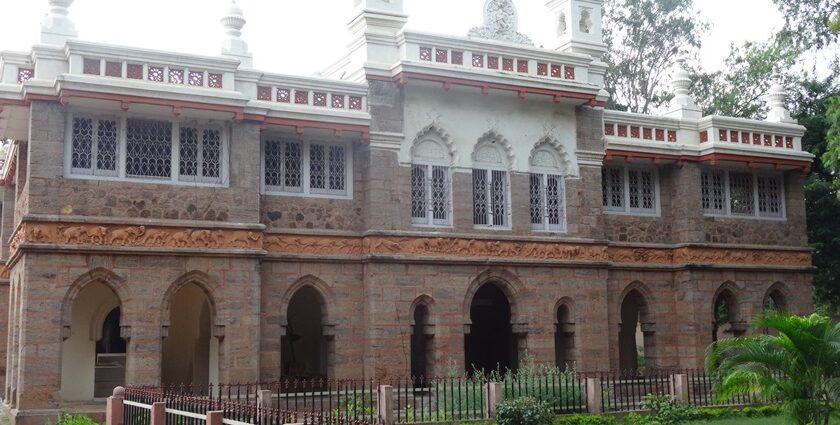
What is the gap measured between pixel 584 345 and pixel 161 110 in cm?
998

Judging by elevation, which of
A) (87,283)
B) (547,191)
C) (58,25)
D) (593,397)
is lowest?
(593,397)

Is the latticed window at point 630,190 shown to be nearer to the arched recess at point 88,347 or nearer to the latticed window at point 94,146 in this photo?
the latticed window at point 94,146

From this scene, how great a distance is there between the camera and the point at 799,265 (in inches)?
967

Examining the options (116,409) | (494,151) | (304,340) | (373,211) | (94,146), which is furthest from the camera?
(304,340)

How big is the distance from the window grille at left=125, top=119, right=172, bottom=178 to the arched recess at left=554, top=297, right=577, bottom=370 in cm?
861

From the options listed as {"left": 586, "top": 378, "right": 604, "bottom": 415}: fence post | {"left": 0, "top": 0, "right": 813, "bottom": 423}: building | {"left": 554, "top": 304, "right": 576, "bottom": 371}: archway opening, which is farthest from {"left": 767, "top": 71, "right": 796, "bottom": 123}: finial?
{"left": 586, "top": 378, "right": 604, "bottom": 415}: fence post

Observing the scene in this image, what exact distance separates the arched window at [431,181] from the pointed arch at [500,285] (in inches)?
52.3

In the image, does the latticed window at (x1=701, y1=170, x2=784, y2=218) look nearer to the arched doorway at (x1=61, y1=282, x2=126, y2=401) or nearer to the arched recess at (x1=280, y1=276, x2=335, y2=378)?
the arched recess at (x1=280, y1=276, x2=335, y2=378)

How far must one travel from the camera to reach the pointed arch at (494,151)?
21.0m

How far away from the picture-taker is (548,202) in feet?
70.7

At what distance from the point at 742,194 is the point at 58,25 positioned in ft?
52.9

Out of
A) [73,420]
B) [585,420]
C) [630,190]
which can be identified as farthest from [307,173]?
[630,190]

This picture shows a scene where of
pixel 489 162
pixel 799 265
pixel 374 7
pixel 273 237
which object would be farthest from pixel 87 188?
pixel 799 265

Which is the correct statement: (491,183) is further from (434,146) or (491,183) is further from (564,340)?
(564,340)
